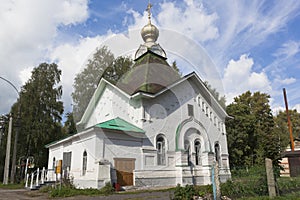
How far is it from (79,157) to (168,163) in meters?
5.55

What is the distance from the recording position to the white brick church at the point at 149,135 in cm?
1325

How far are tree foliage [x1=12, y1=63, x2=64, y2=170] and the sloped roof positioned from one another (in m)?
9.45

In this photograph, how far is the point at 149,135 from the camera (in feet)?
49.8

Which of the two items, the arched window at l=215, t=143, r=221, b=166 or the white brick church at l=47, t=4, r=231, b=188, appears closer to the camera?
the white brick church at l=47, t=4, r=231, b=188

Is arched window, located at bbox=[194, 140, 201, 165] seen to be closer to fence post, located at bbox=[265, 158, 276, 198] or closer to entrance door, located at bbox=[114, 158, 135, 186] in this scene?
entrance door, located at bbox=[114, 158, 135, 186]

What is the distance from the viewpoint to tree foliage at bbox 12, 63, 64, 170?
22734 millimetres

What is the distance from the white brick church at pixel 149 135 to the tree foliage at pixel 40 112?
4.45 m

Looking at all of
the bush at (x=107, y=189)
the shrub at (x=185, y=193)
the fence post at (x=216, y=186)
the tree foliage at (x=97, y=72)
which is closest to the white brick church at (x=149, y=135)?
the bush at (x=107, y=189)

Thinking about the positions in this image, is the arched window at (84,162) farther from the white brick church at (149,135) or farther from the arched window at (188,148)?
the arched window at (188,148)

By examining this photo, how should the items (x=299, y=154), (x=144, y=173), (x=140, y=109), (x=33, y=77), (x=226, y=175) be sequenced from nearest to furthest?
(x=144, y=173) → (x=140, y=109) → (x=226, y=175) → (x=299, y=154) → (x=33, y=77)

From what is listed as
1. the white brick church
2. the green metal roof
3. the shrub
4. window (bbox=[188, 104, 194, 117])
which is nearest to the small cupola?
the white brick church

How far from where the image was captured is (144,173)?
46.5 feet

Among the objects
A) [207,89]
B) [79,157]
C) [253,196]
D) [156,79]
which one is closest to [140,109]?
[156,79]

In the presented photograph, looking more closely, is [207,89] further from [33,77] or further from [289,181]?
[33,77]
